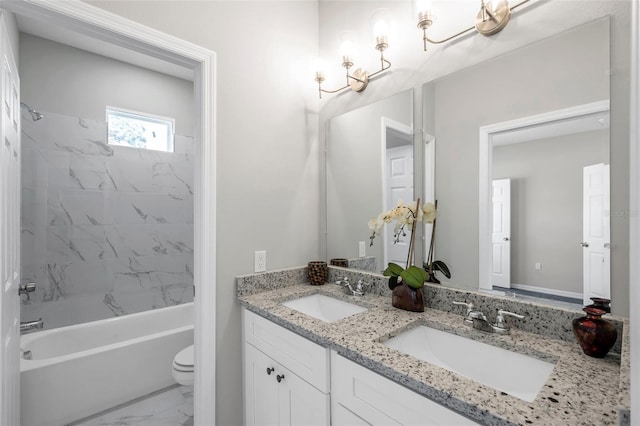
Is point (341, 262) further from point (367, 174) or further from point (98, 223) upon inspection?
point (98, 223)

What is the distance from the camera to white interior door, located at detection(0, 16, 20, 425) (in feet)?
3.84

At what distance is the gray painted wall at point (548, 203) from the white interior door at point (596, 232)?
2 cm

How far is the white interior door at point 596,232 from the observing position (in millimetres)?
986

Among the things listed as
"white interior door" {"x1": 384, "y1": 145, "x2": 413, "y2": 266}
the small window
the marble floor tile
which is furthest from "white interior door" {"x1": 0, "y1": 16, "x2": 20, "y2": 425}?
"white interior door" {"x1": 384, "y1": 145, "x2": 413, "y2": 266}

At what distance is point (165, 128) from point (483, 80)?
9.83 feet

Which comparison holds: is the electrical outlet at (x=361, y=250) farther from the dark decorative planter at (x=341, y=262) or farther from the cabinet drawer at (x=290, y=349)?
the cabinet drawer at (x=290, y=349)

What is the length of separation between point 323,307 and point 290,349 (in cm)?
46

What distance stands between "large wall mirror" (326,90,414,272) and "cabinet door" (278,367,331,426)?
2.45 ft

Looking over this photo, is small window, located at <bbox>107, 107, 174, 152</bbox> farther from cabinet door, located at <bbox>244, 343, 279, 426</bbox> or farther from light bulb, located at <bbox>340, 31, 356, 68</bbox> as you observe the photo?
cabinet door, located at <bbox>244, 343, 279, 426</bbox>

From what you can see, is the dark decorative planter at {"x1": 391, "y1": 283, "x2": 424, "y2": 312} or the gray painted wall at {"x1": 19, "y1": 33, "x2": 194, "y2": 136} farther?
the gray painted wall at {"x1": 19, "y1": 33, "x2": 194, "y2": 136}

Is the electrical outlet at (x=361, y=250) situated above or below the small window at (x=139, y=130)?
below

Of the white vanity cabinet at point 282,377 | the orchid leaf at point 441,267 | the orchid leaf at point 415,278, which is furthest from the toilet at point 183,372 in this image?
the orchid leaf at point 441,267

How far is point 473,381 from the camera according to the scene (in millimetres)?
792

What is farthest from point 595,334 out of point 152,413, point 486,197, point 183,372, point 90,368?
point 90,368
